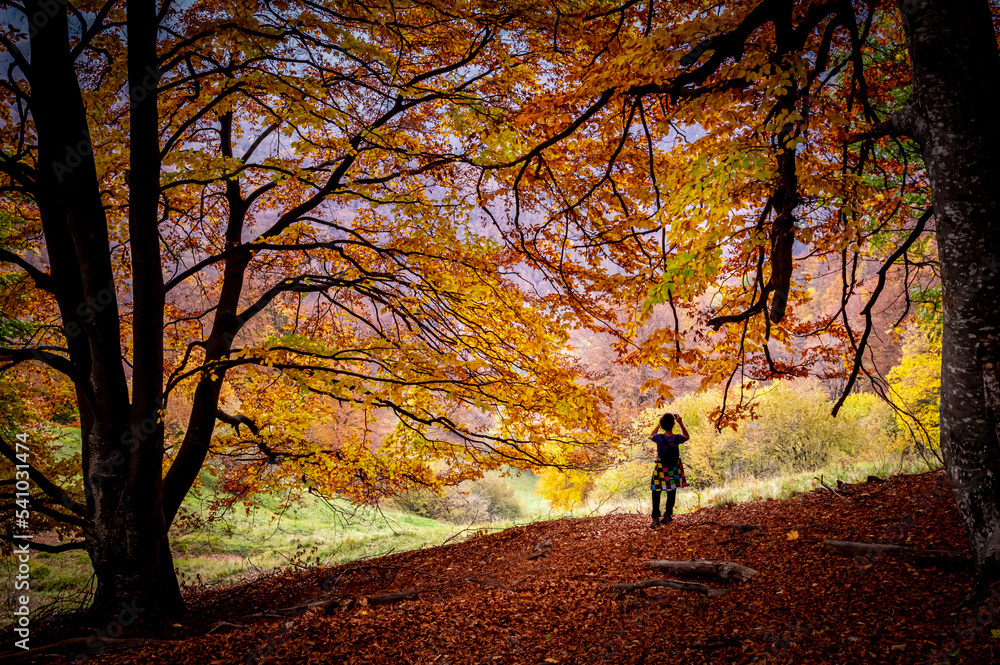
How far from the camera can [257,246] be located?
5586 mm

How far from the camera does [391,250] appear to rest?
19.1 ft

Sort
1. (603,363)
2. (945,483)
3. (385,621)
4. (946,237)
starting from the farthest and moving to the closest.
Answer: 1. (603,363)
2. (945,483)
3. (385,621)
4. (946,237)

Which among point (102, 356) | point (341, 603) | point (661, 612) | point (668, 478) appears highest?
point (102, 356)

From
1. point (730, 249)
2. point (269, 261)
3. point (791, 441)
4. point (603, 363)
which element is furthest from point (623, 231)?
point (603, 363)

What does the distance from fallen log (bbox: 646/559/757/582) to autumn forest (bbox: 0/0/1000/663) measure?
0.03m

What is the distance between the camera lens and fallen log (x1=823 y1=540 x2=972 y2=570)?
11.4ft

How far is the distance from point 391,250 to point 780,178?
13.3ft

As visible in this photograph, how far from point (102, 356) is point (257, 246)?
1.86 meters

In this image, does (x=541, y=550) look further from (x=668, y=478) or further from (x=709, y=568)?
(x=709, y=568)

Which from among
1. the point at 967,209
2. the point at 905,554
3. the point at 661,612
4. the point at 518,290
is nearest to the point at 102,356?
the point at 518,290

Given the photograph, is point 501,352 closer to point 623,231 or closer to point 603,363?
point 623,231

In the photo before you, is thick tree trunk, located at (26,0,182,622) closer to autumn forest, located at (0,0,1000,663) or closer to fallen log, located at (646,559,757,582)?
autumn forest, located at (0,0,1000,663)

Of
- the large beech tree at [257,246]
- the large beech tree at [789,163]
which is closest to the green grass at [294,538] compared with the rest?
the large beech tree at [257,246]

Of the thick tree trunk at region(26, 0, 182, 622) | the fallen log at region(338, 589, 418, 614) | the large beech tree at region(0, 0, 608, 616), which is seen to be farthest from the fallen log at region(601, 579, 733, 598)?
the thick tree trunk at region(26, 0, 182, 622)
